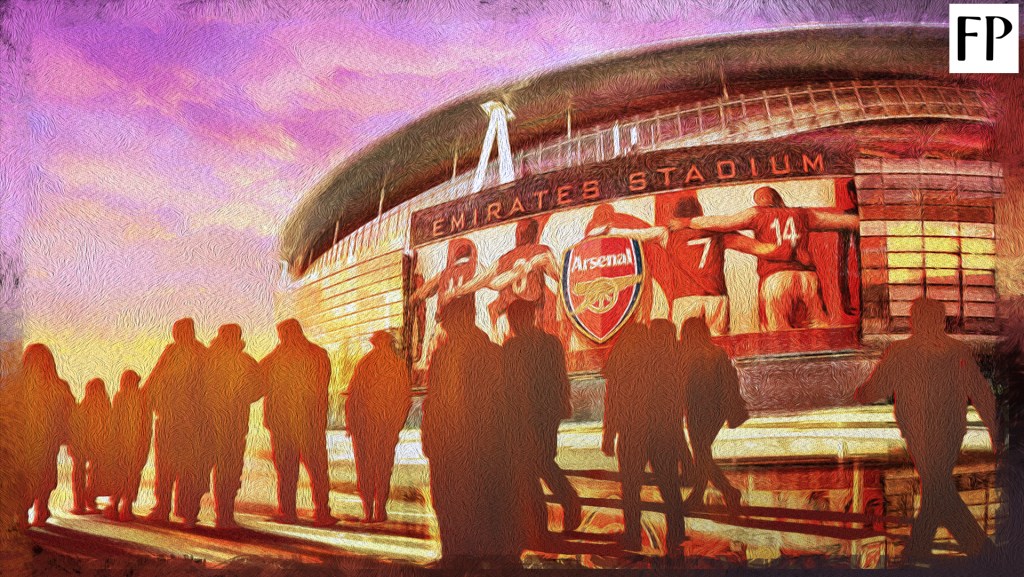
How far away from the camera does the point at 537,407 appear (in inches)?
161

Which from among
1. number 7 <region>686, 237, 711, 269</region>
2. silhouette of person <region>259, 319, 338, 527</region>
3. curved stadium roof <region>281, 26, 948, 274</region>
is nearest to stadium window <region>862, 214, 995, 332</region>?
number 7 <region>686, 237, 711, 269</region>

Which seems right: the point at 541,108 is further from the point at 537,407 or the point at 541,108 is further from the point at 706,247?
the point at 537,407

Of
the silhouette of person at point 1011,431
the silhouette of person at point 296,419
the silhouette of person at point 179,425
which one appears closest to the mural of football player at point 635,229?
the silhouette of person at point 296,419

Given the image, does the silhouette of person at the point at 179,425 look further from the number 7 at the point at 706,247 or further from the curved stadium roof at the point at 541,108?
the number 7 at the point at 706,247

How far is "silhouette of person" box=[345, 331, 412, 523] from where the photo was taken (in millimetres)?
4098

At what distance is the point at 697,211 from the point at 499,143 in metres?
0.90

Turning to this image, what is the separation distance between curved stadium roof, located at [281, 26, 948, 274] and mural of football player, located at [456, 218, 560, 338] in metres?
0.42

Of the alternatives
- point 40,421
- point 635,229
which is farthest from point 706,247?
point 40,421

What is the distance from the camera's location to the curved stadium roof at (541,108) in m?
4.19

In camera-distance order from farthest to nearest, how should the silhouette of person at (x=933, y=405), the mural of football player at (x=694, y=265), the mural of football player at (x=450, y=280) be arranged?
the mural of football player at (x=450, y=280) < the mural of football player at (x=694, y=265) < the silhouette of person at (x=933, y=405)

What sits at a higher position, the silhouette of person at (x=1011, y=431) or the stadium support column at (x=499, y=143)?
the stadium support column at (x=499, y=143)

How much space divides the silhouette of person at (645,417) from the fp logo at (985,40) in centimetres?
170

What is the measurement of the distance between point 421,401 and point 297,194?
1.04 metres

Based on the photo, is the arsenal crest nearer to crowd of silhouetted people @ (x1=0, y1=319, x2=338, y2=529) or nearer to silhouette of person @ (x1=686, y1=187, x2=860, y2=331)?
silhouette of person @ (x1=686, y1=187, x2=860, y2=331)
